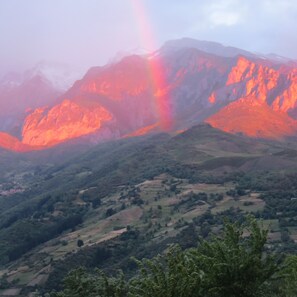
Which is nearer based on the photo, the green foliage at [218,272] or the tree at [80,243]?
the green foliage at [218,272]

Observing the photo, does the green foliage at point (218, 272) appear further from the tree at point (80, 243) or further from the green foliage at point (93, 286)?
the tree at point (80, 243)

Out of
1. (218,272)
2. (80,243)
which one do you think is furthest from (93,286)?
(80,243)

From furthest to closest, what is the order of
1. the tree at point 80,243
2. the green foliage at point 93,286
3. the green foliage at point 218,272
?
the tree at point 80,243, the green foliage at point 93,286, the green foliage at point 218,272

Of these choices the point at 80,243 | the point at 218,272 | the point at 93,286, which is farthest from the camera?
the point at 80,243

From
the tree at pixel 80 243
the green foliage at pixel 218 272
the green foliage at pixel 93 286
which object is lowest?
the tree at pixel 80 243

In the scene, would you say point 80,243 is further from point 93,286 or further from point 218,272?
point 218,272

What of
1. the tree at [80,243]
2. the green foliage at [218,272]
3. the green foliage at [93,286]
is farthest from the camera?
the tree at [80,243]

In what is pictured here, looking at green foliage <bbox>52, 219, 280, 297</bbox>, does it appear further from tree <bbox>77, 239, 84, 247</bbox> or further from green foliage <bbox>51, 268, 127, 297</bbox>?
tree <bbox>77, 239, 84, 247</bbox>

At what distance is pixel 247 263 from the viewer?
34000mm

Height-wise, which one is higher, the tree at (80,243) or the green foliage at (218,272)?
the green foliage at (218,272)

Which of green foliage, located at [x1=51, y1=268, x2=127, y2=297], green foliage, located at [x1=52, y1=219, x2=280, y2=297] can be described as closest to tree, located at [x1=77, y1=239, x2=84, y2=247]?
green foliage, located at [x1=51, y1=268, x2=127, y2=297]

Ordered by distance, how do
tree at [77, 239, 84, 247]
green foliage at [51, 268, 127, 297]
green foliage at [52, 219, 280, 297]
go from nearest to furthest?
green foliage at [52, 219, 280, 297] < green foliage at [51, 268, 127, 297] < tree at [77, 239, 84, 247]

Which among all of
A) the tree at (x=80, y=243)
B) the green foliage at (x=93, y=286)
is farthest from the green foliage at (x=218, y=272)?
the tree at (x=80, y=243)

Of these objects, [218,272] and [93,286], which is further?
[93,286]
